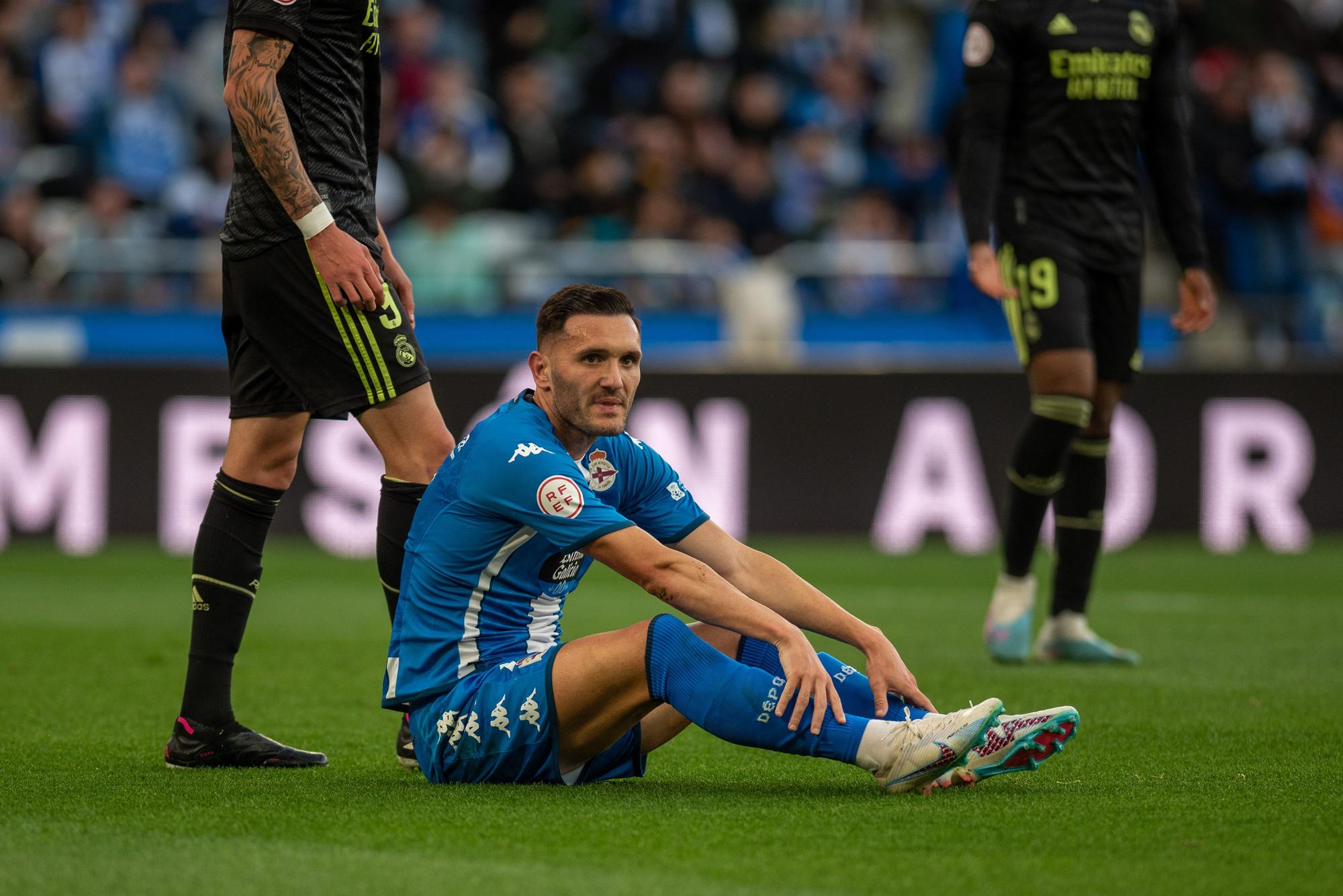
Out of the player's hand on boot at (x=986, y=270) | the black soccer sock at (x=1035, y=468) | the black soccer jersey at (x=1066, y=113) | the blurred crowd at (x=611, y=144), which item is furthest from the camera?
the blurred crowd at (x=611, y=144)

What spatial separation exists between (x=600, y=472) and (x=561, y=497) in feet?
1.06

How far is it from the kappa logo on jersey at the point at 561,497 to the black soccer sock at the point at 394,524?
0.70 m

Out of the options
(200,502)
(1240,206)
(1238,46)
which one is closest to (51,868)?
(200,502)

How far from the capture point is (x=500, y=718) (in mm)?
3746

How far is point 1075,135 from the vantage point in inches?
252

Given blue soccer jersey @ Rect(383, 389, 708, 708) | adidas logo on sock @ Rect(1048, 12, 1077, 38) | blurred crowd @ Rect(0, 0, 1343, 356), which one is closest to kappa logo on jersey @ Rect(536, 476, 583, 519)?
blue soccer jersey @ Rect(383, 389, 708, 708)

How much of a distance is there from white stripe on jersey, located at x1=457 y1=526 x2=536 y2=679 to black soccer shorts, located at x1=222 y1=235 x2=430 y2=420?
1.97 ft

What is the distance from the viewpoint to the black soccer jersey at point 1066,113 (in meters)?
6.32

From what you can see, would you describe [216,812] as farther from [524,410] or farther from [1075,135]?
[1075,135]

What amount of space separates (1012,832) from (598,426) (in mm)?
1151

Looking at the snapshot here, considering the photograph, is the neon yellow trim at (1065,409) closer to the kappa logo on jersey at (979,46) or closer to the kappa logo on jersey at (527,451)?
the kappa logo on jersey at (979,46)

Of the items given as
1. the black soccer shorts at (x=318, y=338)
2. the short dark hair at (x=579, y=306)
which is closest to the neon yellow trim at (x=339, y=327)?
the black soccer shorts at (x=318, y=338)

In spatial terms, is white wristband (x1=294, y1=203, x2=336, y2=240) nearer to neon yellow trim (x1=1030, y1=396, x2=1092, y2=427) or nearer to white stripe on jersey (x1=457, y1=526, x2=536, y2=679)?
white stripe on jersey (x1=457, y1=526, x2=536, y2=679)

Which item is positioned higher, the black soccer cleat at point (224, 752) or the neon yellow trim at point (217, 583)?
the neon yellow trim at point (217, 583)
